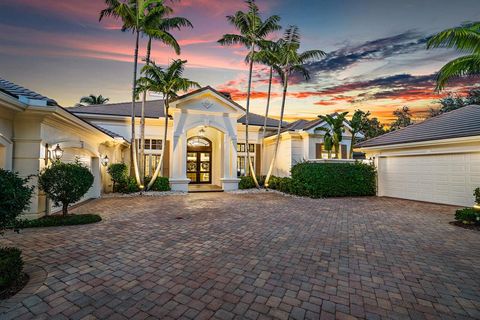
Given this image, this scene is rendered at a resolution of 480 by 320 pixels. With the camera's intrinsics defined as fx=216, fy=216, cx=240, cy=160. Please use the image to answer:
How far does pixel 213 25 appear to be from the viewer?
39.7 ft

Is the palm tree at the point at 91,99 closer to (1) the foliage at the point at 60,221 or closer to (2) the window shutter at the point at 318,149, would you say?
(1) the foliage at the point at 60,221

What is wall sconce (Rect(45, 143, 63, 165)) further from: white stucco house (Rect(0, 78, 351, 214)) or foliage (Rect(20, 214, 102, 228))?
foliage (Rect(20, 214, 102, 228))

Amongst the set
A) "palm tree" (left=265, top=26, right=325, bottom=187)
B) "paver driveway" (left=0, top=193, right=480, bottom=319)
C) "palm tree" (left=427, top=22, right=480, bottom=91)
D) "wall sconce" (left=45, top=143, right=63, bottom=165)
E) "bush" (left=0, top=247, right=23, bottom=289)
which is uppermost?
"palm tree" (left=265, top=26, right=325, bottom=187)

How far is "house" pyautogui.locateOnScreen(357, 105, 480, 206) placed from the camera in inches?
337

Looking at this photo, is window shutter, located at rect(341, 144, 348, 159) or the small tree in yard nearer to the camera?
the small tree in yard

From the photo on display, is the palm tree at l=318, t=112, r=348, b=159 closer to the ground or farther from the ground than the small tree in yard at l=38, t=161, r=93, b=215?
farther from the ground

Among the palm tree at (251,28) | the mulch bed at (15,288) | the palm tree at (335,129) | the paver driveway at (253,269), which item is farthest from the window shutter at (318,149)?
the mulch bed at (15,288)

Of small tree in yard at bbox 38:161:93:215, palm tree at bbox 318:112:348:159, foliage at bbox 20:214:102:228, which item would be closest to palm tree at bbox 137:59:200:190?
small tree in yard at bbox 38:161:93:215

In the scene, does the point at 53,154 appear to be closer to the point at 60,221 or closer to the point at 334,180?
the point at 60,221

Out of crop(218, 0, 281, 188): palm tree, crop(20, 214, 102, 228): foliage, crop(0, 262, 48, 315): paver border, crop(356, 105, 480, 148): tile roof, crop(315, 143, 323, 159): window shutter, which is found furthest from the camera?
crop(315, 143, 323, 159): window shutter

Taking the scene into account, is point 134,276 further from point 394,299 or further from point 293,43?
point 293,43

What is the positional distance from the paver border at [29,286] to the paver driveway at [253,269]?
0.09 metres

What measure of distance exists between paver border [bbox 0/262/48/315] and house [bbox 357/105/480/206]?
12888mm

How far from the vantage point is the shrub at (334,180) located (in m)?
11.5
